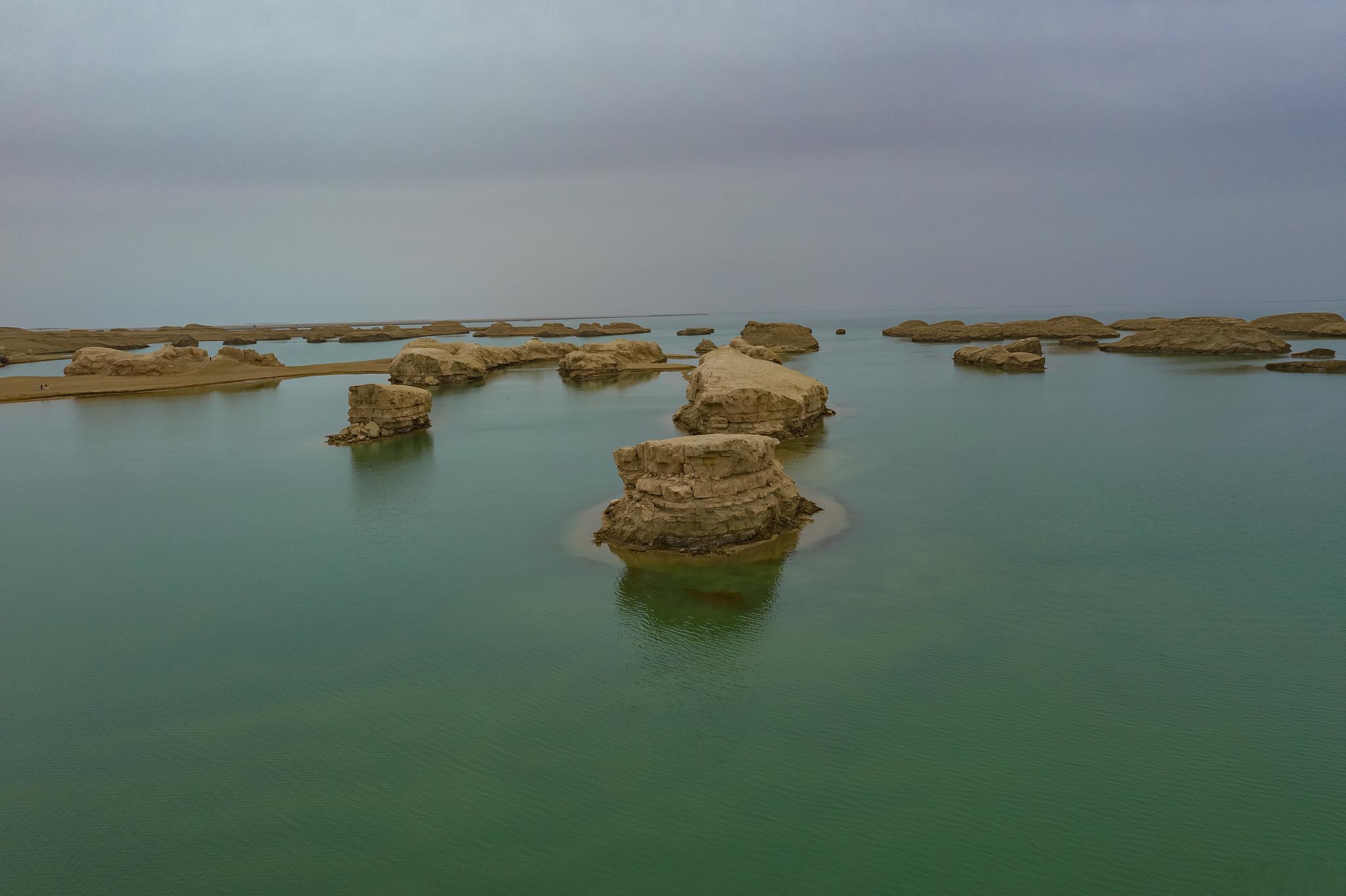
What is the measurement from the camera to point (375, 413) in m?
24.9

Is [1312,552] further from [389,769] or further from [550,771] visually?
[389,769]

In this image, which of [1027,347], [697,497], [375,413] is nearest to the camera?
[697,497]

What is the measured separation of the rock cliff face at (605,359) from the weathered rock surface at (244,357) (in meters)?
20.8

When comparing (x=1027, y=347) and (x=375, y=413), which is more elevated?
(x=1027, y=347)

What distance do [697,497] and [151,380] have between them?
140ft

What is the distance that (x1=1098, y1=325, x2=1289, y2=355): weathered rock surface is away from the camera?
5000 cm

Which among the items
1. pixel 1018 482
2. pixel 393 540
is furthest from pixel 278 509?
pixel 1018 482

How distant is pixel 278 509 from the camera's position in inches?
660

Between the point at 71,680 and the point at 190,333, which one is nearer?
the point at 71,680

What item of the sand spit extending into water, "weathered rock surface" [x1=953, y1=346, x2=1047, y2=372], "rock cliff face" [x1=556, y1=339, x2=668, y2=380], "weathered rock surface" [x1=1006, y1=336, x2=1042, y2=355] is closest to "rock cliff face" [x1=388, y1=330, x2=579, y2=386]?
the sand spit extending into water

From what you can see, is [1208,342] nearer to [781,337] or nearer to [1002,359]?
[1002,359]

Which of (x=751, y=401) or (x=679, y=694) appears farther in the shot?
(x=751, y=401)

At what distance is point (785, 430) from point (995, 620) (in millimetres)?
12691

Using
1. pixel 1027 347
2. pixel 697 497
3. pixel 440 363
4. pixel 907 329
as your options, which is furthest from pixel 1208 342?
pixel 697 497
